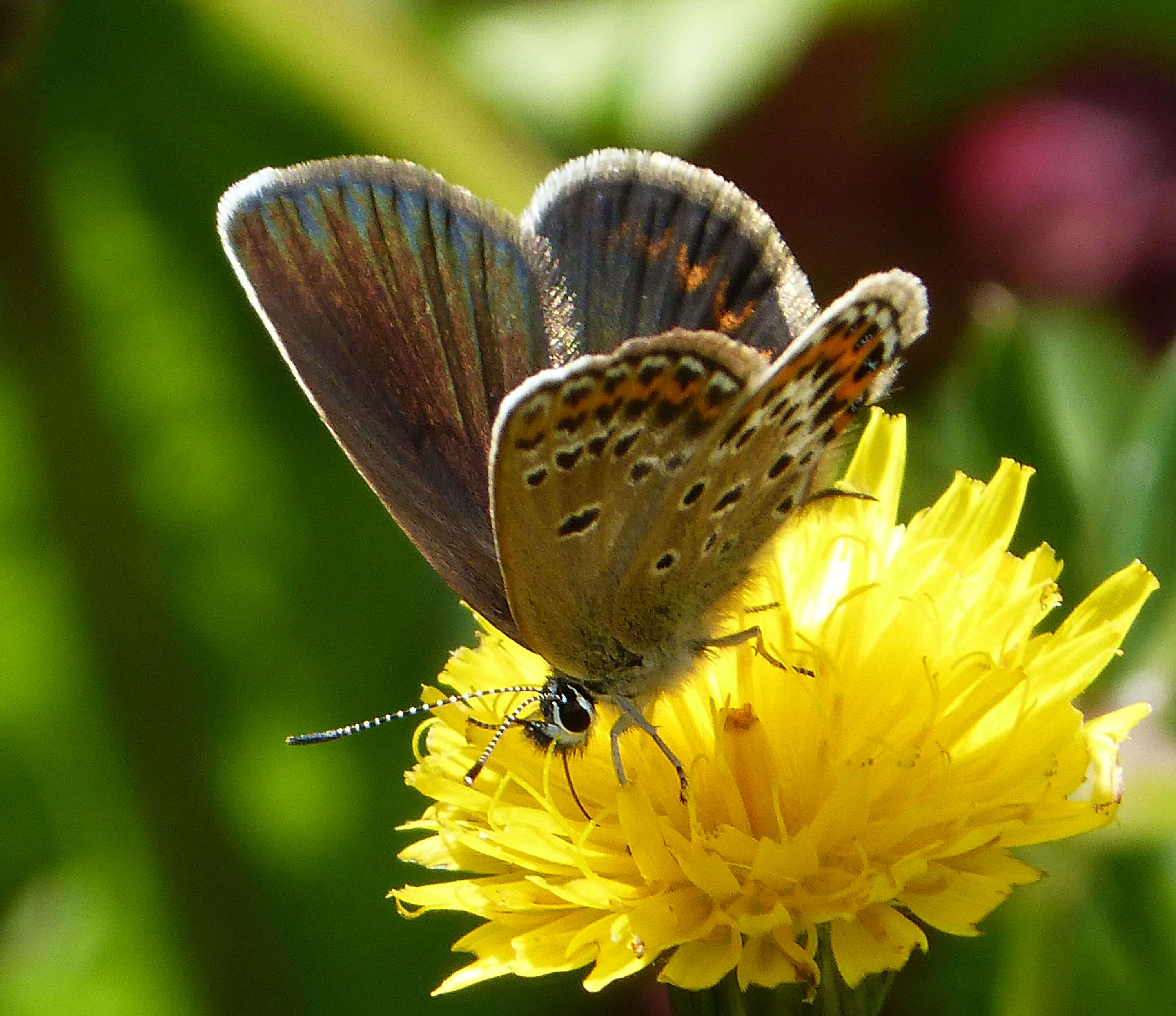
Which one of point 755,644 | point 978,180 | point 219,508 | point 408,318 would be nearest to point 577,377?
point 408,318

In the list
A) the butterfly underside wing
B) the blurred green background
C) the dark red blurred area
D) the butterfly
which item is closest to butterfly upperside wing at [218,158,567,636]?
the butterfly

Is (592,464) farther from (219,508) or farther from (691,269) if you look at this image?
(219,508)

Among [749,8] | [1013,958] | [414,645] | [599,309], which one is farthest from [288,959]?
[749,8]

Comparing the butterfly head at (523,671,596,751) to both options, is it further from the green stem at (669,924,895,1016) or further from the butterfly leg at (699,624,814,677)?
the green stem at (669,924,895,1016)

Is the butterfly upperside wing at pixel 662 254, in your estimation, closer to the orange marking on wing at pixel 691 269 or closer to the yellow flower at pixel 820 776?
the orange marking on wing at pixel 691 269

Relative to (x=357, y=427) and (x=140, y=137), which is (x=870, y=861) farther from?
(x=140, y=137)

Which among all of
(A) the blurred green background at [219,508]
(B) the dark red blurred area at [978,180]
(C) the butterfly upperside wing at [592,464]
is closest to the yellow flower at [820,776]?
(C) the butterfly upperside wing at [592,464]
